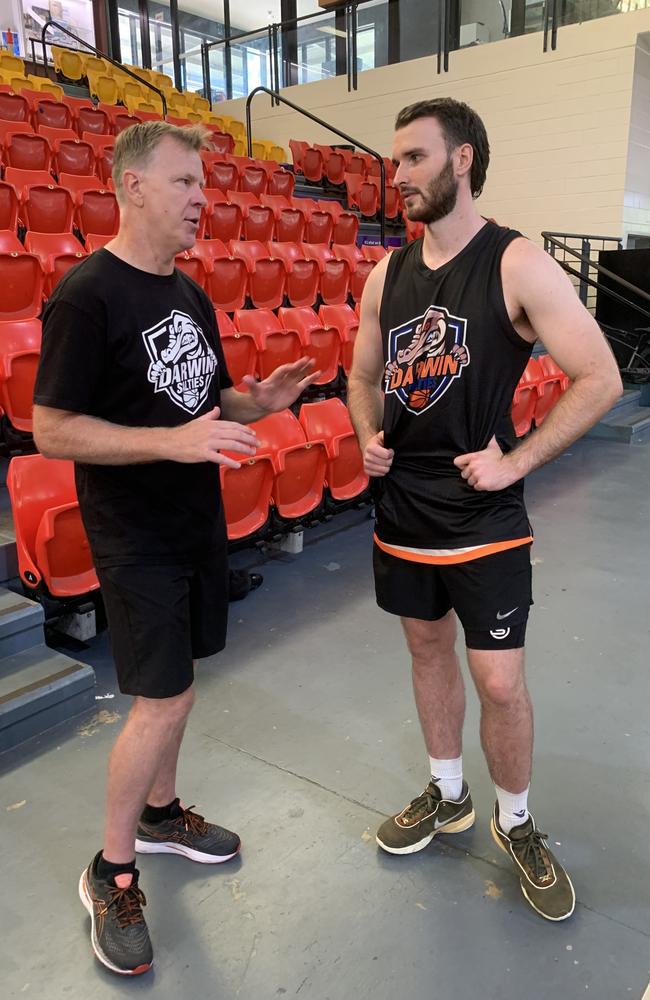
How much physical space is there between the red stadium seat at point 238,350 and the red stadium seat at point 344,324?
0.95 metres

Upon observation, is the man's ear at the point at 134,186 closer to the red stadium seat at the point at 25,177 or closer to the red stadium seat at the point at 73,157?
the red stadium seat at the point at 25,177

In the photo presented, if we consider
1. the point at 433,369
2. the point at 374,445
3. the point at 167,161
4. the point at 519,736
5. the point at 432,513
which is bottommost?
the point at 519,736

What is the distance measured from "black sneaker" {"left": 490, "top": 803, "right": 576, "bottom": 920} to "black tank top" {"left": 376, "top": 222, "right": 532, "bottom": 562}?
68cm

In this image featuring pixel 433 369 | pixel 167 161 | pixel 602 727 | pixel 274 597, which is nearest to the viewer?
pixel 167 161

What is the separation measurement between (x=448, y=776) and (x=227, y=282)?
420cm

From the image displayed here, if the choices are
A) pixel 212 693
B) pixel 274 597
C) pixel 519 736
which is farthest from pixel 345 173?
pixel 519 736

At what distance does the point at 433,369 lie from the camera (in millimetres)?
1536

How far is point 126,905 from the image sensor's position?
152cm

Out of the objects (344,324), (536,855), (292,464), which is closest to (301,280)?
(344,324)

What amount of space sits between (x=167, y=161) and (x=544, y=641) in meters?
2.19

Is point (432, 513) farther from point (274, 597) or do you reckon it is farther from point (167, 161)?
point (274, 597)

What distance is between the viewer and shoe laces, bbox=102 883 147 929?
1502 mm

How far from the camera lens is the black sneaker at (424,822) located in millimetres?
1777

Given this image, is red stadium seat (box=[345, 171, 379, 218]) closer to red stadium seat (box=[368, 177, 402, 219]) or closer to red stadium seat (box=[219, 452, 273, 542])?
red stadium seat (box=[368, 177, 402, 219])
